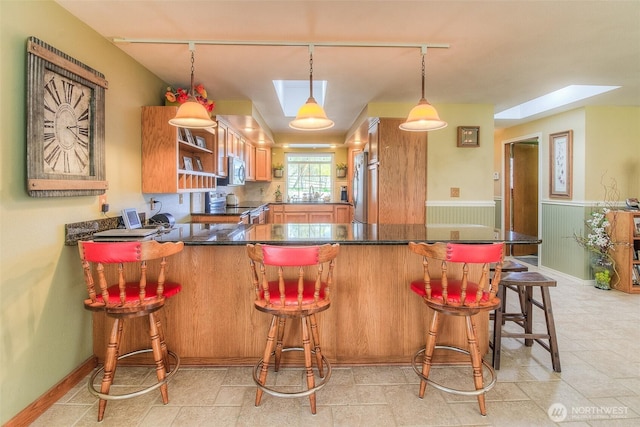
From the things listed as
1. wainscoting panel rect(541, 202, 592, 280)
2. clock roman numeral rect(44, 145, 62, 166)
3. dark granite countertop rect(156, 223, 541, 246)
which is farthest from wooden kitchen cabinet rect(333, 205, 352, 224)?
clock roman numeral rect(44, 145, 62, 166)

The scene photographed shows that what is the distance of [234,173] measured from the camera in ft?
14.7

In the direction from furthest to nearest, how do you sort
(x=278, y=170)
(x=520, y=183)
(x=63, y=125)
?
(x=278, y=170) → (x=520, y=183) → (x=63, y=125)

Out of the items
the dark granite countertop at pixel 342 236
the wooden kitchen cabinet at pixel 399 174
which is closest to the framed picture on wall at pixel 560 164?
the wooden kitchen cabinet at pixel 399 174

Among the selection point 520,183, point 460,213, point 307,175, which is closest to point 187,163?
point 460,213

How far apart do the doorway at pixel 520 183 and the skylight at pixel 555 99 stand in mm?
906

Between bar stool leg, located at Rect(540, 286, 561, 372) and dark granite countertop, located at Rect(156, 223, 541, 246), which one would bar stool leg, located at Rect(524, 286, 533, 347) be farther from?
dark granite countertop, located at Rect(156, 223, 541, 246)

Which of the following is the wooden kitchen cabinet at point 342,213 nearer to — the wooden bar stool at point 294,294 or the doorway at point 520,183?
the doorway at point 520,183

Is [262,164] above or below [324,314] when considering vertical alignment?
above

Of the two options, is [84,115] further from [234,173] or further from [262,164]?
[262,164]

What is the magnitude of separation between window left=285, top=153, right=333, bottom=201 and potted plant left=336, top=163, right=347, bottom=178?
6.8 inches

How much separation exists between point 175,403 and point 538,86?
13.5 ft

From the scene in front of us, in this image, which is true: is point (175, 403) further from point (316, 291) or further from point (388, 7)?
point (388, 7)

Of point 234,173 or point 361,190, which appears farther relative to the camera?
point 361,190

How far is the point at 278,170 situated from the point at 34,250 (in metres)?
5.33
